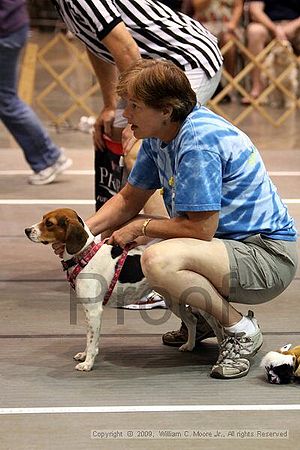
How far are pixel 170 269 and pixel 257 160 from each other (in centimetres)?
42

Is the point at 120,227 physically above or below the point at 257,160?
below

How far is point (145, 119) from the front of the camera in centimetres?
287

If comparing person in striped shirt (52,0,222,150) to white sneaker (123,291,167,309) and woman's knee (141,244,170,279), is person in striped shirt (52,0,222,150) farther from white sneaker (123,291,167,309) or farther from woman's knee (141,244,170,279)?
woman's knee (141,244,170,279)

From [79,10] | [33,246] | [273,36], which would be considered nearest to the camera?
[79,10]

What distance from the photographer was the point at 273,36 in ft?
27.4

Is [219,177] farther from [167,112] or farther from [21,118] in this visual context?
[21,118]

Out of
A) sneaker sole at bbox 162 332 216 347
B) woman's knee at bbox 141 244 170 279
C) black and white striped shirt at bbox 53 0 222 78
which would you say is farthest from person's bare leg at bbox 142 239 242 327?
black and white striped shirt at bbox 53 0 222 78

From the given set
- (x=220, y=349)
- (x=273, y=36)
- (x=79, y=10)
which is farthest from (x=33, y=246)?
(x=273, y=36)

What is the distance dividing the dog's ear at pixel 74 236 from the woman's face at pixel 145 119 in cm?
33

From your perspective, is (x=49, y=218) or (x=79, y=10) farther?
(x=79, y=10)

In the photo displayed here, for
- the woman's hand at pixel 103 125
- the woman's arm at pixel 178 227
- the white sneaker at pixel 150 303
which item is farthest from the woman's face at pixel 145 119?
the woman's hand at pixel 103 125

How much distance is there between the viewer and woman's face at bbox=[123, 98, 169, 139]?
9.39ft

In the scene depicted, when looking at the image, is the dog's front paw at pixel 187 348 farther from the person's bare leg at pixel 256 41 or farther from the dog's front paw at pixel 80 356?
the person's bare leg at pixel 256 41

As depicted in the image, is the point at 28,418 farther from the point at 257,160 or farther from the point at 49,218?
the point at 257,160
